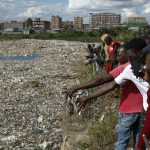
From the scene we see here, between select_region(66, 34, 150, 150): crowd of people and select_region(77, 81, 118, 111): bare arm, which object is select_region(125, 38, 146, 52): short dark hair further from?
select_region(77, 81, 118, 111): bare arm

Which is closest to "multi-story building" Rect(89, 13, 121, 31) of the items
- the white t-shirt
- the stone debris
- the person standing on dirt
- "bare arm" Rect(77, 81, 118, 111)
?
the stone debris

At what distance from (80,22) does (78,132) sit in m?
173

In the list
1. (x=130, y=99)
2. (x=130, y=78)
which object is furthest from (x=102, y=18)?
(x=130, y=78)

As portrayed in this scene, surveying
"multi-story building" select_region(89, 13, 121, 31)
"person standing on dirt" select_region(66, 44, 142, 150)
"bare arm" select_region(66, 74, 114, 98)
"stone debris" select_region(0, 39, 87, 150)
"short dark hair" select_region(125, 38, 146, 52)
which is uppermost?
"short dark hair" select_region(125, 38, 146, 52)

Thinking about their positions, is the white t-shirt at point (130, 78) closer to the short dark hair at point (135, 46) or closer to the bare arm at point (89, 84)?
the bare arm at point (89, 84)

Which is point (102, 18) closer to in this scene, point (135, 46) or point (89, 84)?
point (135, 46)

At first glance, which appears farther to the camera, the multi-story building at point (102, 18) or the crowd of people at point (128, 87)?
the multi-story building at point (102, 18)

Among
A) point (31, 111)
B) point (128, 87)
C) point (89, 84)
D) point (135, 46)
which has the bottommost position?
point (31, 111)

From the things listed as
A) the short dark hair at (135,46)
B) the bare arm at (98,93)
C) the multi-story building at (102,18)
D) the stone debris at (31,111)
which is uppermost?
the short dark hair at (135,46)

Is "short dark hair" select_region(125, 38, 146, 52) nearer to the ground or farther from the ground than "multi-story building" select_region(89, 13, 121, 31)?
farther from the ground

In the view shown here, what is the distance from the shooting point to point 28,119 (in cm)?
1272

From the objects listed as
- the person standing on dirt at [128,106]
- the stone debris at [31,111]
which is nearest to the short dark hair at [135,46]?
the person standing on dirt at [128,106]

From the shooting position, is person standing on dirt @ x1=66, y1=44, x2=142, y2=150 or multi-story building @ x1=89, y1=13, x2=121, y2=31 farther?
multi-story building @ x1=89, y1=13, x2=121, y2=31

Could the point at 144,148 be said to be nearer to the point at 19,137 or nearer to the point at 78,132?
the point at 78,132
